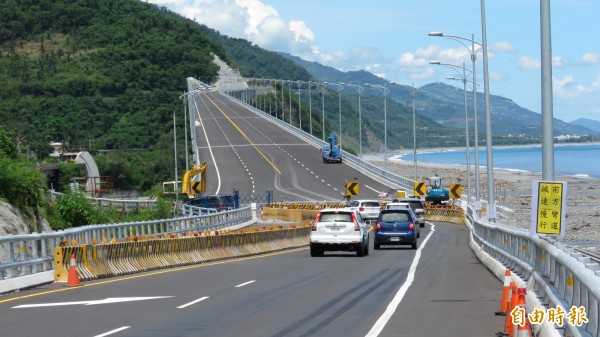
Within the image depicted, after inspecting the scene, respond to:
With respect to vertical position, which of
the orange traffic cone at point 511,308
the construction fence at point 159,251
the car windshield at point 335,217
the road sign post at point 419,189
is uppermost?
the orange traffic cone at point 511,308

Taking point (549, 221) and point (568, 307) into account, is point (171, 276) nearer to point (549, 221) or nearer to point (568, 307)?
point (549, 221)

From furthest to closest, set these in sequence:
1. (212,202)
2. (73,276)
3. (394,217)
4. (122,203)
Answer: (122,203)
(212,202)
(394,217)
(73,276)

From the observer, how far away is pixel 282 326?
57.1 ft

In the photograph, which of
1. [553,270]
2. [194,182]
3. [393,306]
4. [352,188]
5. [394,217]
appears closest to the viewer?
[553,270]

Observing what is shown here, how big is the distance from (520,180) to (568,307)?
15176 centimetres

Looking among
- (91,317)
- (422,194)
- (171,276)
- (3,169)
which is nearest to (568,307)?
(91,317)

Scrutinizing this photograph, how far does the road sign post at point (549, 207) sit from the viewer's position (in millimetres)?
16906

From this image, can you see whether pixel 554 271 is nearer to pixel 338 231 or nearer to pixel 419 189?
pixel 338 231

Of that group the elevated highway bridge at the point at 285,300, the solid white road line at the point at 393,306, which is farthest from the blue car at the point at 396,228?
the solid white road line at the point at 393,306

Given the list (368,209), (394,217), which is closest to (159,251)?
(394,217)

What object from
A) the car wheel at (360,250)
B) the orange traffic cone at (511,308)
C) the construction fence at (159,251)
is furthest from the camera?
the car wheel at (360,250)

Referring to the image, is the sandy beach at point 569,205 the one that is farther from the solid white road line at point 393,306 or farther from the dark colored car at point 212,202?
the dark colored car at point 212,202

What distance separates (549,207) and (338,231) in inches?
→ 837

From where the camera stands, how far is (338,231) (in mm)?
38156
